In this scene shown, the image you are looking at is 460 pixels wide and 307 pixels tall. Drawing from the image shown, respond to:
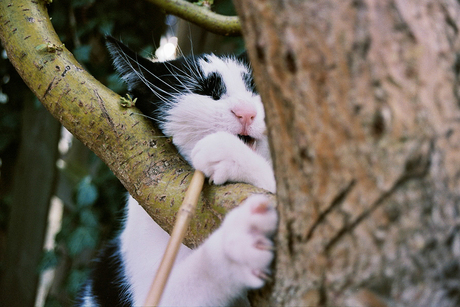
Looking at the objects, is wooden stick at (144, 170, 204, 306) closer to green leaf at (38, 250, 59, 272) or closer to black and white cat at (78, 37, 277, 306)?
black and white cat at (78, 37, 277, 306)

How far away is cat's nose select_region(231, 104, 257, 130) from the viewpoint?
88cm

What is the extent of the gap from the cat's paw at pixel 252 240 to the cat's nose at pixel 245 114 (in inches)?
15.1

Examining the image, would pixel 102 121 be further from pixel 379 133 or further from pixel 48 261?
pixel 48 261

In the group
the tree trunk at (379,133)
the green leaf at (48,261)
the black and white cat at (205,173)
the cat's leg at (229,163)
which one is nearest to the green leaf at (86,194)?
the green leaf at (48,261)

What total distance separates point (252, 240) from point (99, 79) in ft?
5.75

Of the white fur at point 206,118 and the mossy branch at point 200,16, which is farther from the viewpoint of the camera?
the mossy branch at point 200,16

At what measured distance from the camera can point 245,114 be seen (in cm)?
88

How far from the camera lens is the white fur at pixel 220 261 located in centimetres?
47

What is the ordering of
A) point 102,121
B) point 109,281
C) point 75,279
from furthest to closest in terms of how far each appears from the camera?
1. point 75,279
2. point 109,281
3. point 102,121

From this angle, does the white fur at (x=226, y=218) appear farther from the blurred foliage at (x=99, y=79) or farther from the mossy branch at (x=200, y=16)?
the blurred foliage at (x=99, y=79)

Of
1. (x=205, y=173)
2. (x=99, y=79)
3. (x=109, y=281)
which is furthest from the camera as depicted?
(x=99, y=79)

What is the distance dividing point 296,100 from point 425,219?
160 millimetres

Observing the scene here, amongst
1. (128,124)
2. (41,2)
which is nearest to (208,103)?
(128,124)

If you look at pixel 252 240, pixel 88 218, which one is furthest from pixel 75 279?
pixel 252 240
